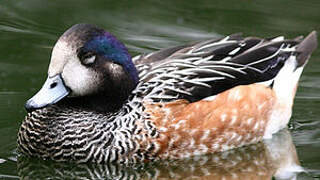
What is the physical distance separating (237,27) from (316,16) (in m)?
1.07

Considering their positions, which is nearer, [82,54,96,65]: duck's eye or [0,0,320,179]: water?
[82,54,96,65]: duck's eye

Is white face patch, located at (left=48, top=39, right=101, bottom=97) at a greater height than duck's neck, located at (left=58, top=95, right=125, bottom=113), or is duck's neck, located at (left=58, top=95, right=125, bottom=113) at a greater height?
white face patch, located at (left=48, top=39, right=101, bottom=97)

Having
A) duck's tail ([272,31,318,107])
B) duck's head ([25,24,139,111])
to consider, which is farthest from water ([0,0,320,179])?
duck's head ([25,24,139,111])

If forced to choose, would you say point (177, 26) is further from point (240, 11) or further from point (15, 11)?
point (15, 11)

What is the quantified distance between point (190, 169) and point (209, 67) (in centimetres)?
104

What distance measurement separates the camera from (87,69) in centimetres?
870

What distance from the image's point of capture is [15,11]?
12516 mm

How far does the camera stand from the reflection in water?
28.7 feet

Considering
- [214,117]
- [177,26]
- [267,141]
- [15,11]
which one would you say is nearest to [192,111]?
[214,117]

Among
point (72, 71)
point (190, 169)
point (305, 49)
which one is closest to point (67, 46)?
point (72, 71)

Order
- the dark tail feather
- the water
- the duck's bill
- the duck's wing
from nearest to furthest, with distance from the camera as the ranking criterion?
the duck's bill → the water → the duck's wing → the dark tail feather

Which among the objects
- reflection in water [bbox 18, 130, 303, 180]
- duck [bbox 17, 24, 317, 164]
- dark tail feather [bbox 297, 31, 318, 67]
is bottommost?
reflection in water [bbox 18, 130, 303, 180]

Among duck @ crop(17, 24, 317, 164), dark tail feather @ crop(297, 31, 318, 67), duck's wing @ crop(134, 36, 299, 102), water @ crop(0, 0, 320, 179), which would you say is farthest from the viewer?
dark tail feather @ crop(297, 31, 318, 67)

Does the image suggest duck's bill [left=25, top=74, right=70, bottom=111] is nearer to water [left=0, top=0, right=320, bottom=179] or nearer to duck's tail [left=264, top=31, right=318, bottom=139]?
water [left=0, top=0, right=320, bottom=179]
